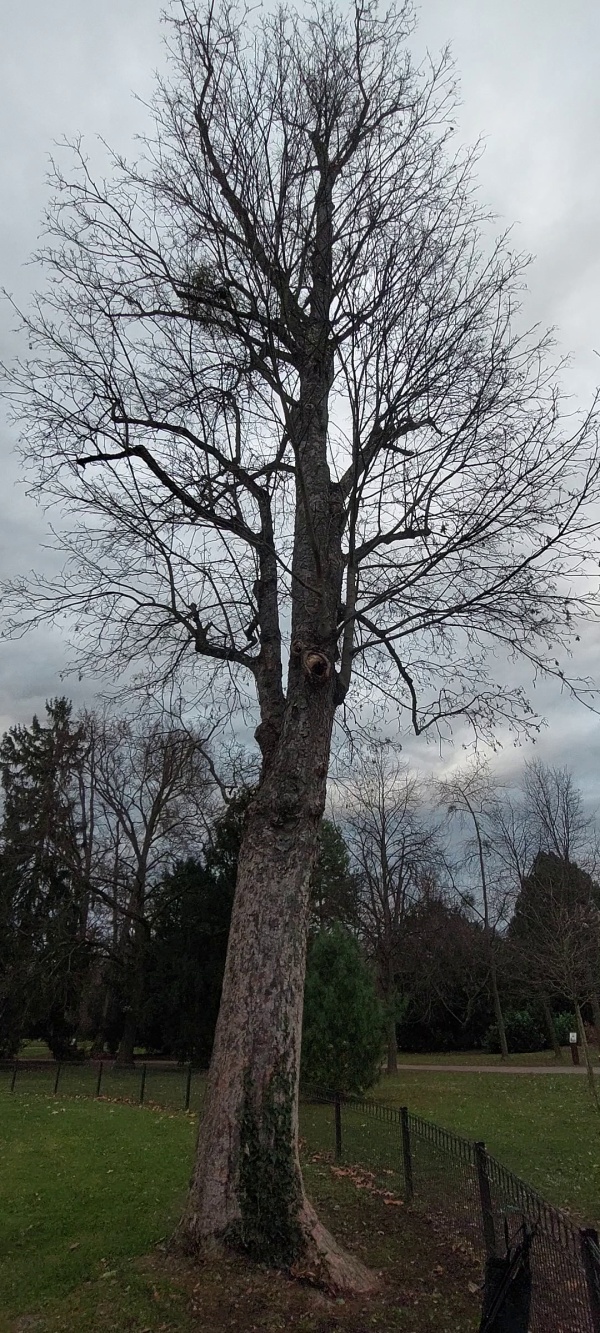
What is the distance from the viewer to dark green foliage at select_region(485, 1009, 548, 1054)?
3331 centimetres

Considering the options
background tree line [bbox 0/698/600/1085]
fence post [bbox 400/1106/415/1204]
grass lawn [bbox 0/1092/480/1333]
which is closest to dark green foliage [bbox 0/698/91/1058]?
background tree line [bbox 0/698/600/1085]

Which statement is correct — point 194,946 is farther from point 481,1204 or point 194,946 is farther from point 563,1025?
point 563,1025

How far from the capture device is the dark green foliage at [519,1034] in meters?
33.3

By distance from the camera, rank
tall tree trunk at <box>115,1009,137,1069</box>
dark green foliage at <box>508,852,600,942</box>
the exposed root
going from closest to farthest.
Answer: the exposed root < dark green foliage at <box>508,852,600,942</box> < tall tree trunk at <box>115,1009,137,1069</box>

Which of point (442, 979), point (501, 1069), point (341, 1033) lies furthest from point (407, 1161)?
point (442, 979)

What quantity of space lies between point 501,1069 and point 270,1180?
22.9 m

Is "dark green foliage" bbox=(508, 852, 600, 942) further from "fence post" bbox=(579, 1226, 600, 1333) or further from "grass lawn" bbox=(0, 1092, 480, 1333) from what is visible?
"fence post" bbox=(579, 1226, 600, 1333)

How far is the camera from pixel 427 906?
30.5 m

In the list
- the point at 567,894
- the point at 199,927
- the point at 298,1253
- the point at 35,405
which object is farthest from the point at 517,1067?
the point at 35,405

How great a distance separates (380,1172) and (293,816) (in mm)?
5693

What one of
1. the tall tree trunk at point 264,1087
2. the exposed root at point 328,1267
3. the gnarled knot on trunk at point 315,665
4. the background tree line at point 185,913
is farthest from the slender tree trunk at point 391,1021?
the gnarled knot on trunk at point 315,665

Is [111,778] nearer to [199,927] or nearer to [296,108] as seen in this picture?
[199,927]

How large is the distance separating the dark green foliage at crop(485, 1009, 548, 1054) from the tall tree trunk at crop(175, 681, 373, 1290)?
31265mm

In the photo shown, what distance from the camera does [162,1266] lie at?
191 inches
